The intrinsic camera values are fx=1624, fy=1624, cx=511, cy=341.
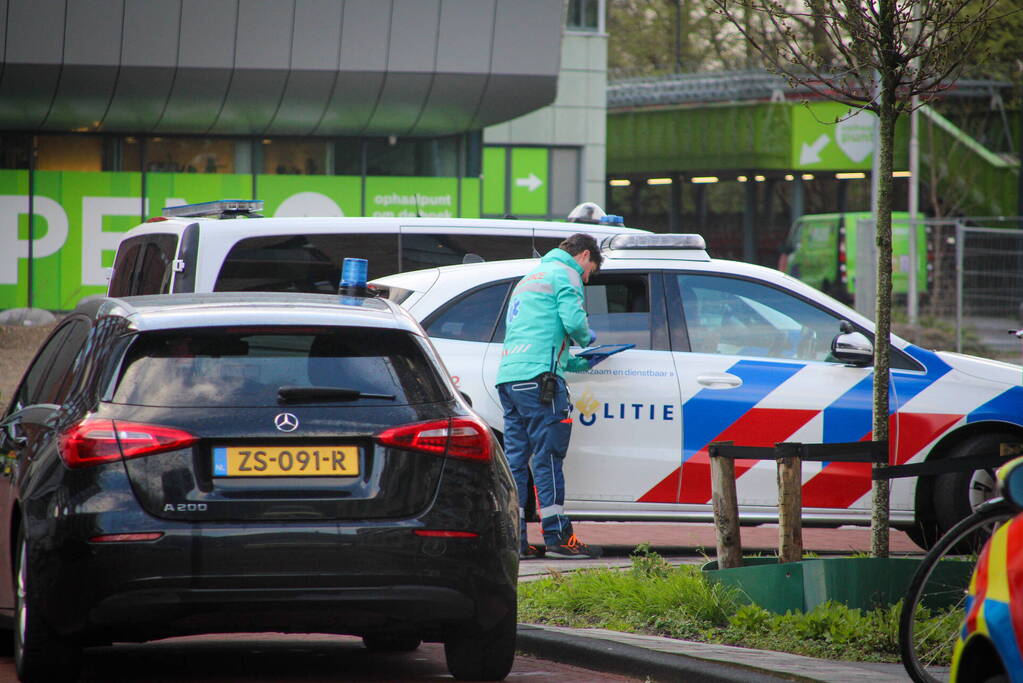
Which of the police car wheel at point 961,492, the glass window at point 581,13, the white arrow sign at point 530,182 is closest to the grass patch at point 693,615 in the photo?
the police car wheel at point 961,492

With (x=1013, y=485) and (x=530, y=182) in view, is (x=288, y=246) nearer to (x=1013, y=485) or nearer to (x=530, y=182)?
(x=1013, y=485)

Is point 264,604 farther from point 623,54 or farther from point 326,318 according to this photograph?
point 623,54

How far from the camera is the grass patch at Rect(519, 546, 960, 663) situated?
5949 millimetres

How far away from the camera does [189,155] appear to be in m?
28.7

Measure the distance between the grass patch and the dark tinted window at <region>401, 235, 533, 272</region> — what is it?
10.2ft

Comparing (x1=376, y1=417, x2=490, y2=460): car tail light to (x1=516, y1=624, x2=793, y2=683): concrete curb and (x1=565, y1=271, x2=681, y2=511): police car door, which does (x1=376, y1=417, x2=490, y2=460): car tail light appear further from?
(x1=565, y1=271, x2=681, y2=511): police car door

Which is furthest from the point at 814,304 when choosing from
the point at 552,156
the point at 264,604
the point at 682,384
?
the point at 552,156

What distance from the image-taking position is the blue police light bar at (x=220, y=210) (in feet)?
33.3

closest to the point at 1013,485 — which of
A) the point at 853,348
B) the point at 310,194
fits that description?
the point at 853,348

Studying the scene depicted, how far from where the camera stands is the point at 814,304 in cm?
913

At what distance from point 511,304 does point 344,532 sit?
3776mm

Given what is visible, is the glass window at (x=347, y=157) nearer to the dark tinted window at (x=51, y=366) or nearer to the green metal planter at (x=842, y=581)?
the dark tinted window at (x=51, y=366)

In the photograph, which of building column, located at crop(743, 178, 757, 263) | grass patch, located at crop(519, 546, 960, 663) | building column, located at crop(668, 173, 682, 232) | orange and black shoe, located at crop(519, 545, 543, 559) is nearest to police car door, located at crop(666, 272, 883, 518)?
orange and black shoe, located at crop(519, 545, 543, 559)

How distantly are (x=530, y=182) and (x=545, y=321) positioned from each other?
23696 mm
